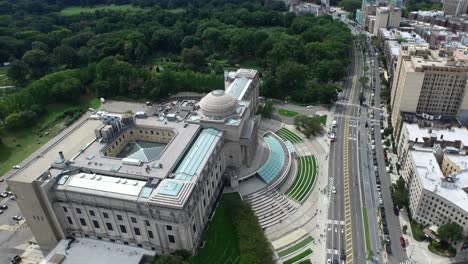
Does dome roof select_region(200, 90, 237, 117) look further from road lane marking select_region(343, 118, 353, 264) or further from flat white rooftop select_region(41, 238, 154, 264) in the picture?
flat white rooftop select_region(41, 238, 154, 264)

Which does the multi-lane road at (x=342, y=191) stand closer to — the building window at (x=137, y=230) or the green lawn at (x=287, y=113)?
the green lawn at (x=287, y=113)

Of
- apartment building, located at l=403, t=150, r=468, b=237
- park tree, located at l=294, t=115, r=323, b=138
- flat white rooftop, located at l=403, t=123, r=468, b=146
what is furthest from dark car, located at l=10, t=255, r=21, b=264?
flat white rooftop, located at l=403, t=123, r=468, b=146

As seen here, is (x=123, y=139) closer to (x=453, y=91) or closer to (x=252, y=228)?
(x=252, y=228)

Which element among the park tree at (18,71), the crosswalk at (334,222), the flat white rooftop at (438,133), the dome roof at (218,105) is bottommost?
the crosswalk at (334,222)

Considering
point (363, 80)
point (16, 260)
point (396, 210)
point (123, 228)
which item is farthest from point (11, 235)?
point (363, 80)

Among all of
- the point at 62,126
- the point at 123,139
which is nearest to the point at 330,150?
the point at 123,139

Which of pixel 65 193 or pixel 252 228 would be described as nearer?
pixel 65 193

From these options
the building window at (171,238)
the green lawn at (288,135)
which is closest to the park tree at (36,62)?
the green lawn at (288,135)

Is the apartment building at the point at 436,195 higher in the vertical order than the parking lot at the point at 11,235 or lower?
higher
